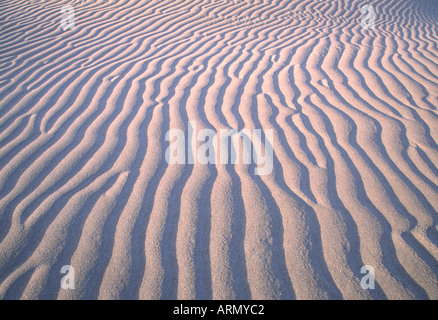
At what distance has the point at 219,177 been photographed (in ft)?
6.68

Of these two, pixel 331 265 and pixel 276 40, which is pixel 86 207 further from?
pixel 276 40

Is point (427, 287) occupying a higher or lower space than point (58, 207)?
lower

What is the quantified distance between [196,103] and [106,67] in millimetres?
1750

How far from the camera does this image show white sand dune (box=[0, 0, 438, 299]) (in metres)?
1.45

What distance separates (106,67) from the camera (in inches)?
147

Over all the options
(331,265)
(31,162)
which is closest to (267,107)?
(331,265)

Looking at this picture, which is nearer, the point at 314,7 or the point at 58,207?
the point at 58,207

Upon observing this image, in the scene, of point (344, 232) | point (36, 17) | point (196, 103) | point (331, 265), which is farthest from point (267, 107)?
point (36, 17)

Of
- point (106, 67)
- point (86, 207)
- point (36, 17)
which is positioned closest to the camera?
point (86, 207)

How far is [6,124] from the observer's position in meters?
2.61

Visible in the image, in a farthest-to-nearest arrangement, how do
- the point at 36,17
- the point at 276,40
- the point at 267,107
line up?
the point at 36,17
the point at 276,40
the point at 267,107

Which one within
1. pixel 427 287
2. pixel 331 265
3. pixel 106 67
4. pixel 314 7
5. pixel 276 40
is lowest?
pixel 427 287

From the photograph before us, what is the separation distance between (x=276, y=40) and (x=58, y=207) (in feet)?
14.5

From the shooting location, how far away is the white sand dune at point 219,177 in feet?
4.75
